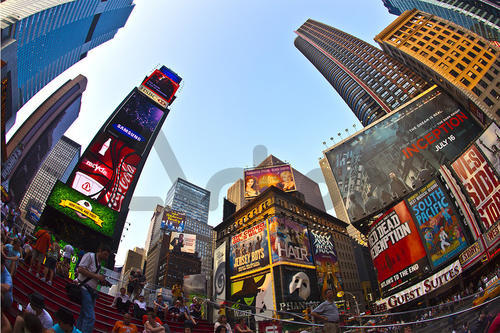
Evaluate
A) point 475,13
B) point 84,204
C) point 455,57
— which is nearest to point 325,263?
point 84,204

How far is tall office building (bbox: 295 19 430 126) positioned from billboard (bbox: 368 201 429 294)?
3875cm

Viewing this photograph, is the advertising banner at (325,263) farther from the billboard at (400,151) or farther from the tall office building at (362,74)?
the tall office building at (362,74)

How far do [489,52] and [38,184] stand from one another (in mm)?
174179

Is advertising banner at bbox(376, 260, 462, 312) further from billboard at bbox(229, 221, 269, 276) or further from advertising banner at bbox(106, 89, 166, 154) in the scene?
advertising banner at bbox(106, 89, 166, 154)

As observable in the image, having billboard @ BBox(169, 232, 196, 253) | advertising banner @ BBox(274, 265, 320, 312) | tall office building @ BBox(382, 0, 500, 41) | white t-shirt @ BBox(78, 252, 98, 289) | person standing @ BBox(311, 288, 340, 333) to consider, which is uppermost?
tall office building @ BBox(382, 0, 500, 41)

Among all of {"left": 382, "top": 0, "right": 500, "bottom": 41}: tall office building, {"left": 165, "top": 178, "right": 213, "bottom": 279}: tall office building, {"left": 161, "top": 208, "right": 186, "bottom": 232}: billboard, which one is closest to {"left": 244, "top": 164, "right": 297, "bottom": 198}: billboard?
{"left": 161, "top": 208, "right": 186, "bottom": 232}: billboard

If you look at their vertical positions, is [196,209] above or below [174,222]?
above

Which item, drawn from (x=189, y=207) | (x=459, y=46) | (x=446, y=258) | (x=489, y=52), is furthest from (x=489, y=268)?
(x=189, y=207)

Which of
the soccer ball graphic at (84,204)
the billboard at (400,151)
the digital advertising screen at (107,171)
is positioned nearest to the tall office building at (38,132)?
the digital advertising screen at (107,171)

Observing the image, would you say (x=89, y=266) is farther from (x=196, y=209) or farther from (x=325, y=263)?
(x=196, y=209)

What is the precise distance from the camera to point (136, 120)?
106 feet

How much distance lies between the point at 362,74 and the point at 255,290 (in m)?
72.1

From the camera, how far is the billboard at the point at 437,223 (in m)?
21.9

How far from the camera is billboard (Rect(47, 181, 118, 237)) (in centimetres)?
2038
